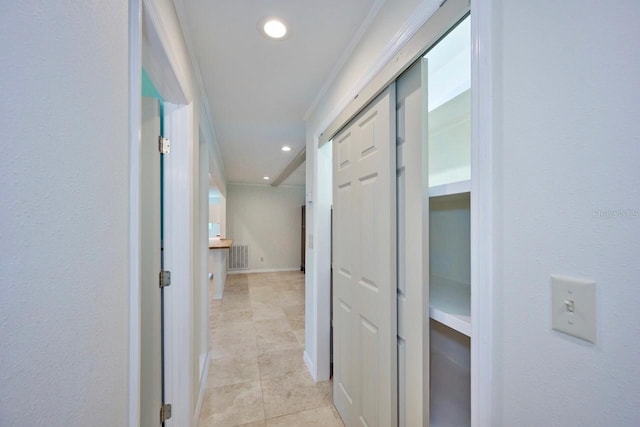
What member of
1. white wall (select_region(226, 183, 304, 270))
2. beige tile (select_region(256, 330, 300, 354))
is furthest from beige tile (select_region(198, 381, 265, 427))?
white wall (select_region(226, 183, 304, 270))

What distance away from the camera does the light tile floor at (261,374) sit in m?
1.76

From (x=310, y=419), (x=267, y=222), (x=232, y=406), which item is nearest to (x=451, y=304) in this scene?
(x=310, y=419)

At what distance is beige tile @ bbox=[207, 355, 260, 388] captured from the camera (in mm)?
2143

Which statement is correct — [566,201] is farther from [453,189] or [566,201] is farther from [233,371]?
Answer: [233,371]

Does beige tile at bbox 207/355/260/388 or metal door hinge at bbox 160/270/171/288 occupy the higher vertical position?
metal door hinge at bbox 160/270/171/288

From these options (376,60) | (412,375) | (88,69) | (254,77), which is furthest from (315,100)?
(412,375)

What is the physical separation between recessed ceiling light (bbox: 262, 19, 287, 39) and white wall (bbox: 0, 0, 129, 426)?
0.83m

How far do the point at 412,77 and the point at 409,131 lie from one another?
0.75 feet

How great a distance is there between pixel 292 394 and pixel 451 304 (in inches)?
63.0

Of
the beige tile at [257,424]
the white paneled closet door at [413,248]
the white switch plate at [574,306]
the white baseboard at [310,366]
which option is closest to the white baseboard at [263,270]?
the white baseboard at [310,366]

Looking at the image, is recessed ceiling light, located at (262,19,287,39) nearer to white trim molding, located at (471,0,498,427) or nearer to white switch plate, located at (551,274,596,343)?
white trim molding, located at (471,0,498,427)

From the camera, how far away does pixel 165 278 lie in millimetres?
1404

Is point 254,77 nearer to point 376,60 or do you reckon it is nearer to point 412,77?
point 376,60

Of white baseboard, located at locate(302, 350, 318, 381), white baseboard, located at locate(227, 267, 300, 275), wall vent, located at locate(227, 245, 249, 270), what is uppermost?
wall vent, located at locate(227, 245, 249, 270)
